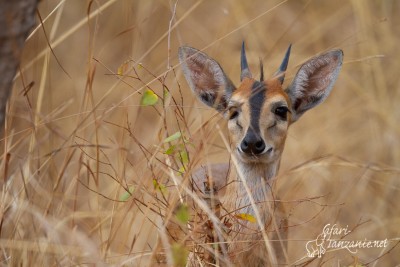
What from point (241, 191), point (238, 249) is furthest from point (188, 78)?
point (238, 249)

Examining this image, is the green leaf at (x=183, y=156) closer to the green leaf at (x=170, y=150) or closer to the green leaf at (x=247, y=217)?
the green leaf at (x=170, y=150)

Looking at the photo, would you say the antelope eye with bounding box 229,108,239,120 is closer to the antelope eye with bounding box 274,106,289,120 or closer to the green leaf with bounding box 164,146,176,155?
the antelope eye with bounding box 274,106,289,120

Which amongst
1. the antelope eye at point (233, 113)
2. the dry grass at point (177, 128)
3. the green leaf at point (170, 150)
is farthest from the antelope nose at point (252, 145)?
the green leaf at point (170, 150)

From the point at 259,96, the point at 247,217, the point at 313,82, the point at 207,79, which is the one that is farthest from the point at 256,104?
the point at 247,217

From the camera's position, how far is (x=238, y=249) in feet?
12.3

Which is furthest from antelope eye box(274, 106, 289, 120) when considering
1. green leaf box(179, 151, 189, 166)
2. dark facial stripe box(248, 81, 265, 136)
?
green leaf box(179, 151, 189, 166)

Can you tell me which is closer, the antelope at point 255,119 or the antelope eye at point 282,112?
the antelope at point 255,119

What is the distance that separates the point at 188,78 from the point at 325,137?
1874mm

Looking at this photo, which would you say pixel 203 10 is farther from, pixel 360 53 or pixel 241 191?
pixel 241 191

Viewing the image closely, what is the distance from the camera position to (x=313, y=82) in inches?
185

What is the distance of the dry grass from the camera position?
12.7 ft

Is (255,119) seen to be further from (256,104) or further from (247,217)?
(247,217)

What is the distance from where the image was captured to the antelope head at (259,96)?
13.7ft

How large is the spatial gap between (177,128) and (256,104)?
122 cm
